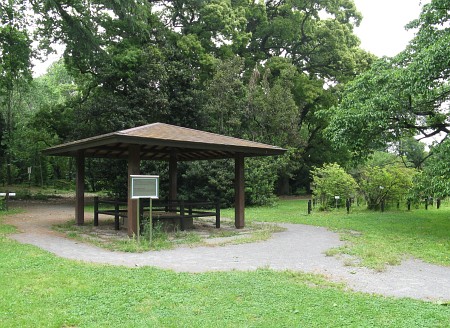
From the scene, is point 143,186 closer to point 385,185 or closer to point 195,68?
point 385,185

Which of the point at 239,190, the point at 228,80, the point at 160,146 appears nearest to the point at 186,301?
the point at 160,146

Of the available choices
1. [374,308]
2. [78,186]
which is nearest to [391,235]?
[374,308]

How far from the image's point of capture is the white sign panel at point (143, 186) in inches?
344

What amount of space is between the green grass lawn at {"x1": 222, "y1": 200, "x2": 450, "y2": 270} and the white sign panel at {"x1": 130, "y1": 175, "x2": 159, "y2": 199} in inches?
A: 157

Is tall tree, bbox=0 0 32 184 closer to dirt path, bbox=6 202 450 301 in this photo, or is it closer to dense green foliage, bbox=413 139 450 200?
dirt path, bbox=6 202 450 301

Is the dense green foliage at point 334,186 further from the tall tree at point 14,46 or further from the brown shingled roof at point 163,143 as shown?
the tall tree at point 14,46

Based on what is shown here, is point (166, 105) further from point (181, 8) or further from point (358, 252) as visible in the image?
point (358, 252)

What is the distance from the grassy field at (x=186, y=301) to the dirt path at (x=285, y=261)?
520mm

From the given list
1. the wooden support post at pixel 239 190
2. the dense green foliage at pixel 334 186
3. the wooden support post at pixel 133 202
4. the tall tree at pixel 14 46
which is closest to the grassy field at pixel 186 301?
the wooden support post at pixel 133 202

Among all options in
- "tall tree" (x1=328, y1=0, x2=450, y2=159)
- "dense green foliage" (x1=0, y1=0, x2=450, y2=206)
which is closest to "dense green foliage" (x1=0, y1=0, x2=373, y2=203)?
"dense green foliage" (x1=0, y1=0, x2=450, y2=206)

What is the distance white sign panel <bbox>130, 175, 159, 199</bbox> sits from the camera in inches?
344

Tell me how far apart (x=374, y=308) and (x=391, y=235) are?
6902mm

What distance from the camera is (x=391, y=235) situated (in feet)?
36.0

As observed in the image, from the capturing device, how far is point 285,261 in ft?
24.7
